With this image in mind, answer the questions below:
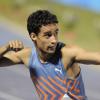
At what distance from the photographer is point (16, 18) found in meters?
29.2

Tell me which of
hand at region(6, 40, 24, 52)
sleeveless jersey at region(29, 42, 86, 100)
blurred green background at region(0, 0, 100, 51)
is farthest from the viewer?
blurred green background at region(0, 0, 100, 51)

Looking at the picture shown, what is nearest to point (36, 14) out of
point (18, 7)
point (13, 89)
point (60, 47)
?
point (60, 47)

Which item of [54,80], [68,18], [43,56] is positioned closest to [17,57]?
[43,56]

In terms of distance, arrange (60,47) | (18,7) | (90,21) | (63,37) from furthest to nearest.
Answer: (18,7)
(90,21)
(63,37)
(60,47)

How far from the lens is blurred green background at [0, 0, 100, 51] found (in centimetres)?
2506

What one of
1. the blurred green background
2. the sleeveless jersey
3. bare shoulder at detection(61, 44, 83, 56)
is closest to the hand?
the sleeveless jersey

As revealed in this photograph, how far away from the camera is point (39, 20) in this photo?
6438 mm

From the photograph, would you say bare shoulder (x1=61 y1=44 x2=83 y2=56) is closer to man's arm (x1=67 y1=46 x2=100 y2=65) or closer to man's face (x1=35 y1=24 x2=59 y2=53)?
man's arm (x1=67 y1=46 x2=100 y2=65)

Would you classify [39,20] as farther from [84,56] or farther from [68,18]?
[68,18]

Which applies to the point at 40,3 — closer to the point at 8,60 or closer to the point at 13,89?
the point at 13,89

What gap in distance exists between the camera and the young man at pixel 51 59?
20.8 ft

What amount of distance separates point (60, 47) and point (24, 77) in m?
8.47

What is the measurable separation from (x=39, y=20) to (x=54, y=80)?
61cm

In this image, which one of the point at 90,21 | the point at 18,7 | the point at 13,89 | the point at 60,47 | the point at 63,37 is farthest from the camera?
the point at 18,7
